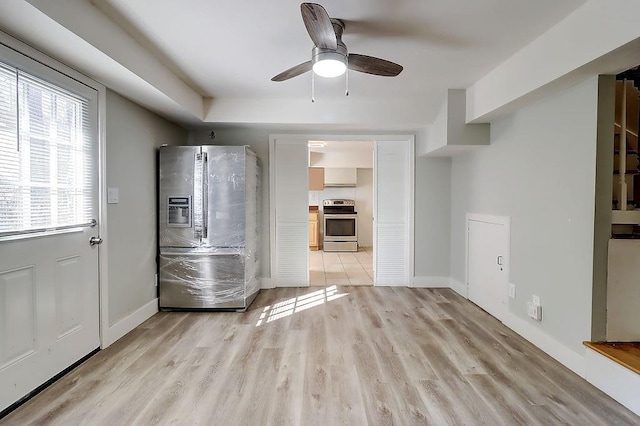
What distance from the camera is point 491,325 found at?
9.62 feet

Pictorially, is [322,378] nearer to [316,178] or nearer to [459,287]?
[459,287]

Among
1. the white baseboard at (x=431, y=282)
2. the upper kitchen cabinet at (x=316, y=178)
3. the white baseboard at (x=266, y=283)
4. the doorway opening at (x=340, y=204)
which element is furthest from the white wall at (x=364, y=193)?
the white baseboard at (x=266, y=283)

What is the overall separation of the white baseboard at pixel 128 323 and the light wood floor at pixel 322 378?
0.08m

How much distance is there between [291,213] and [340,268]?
1.72 meters

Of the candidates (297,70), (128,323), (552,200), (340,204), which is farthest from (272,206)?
(340,204)

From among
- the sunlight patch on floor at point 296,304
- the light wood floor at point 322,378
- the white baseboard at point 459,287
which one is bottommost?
the light wood floor at point 322,378

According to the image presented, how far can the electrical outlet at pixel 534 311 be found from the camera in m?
2.47

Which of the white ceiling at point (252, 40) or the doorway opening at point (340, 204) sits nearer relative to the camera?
the white ceiling at point (252, 40)

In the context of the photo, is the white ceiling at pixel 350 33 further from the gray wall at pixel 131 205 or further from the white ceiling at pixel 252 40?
the gray wall at pixel 131 205

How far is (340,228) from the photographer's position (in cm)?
725

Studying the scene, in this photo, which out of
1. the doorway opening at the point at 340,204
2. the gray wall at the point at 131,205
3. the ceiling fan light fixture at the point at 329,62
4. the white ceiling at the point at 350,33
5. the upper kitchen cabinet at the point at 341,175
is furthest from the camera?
the upper kitchen cabinet at the point at 341,175

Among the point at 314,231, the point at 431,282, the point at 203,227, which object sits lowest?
the point at 431,282

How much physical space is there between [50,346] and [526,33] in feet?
12.1

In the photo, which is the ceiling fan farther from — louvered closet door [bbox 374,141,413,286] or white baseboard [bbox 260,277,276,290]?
white baseboard [bbox 260,277,276,290]
